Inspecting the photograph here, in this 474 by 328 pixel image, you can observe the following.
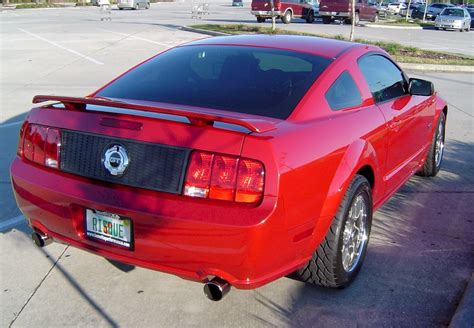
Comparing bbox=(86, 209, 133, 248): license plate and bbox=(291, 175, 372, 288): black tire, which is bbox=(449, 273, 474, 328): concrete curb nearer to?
bbox=(291, 175, 372, 288): black tire

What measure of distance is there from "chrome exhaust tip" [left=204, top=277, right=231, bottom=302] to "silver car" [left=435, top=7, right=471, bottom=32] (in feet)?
119

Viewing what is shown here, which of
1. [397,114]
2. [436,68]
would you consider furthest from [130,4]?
[397,114]

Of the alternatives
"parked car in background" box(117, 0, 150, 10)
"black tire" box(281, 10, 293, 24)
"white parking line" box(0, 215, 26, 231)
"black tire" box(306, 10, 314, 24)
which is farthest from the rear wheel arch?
"parked car in background" box(117, 0, 150, 10)

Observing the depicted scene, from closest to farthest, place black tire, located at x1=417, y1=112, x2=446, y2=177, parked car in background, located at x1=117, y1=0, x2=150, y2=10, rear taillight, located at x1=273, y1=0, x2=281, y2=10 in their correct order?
black tire, located at x1=417, y1=112, x2=446, y2=177 → rear taillight, located at x1=273, y1=0, x2=281, y2=10 → parked car in background, located at x1=117, y1=0, x2=150, y2=10

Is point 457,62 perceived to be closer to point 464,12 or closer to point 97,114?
point 97,114

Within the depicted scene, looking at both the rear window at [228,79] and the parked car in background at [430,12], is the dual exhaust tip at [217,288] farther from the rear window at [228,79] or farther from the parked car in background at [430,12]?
the parked car in background at [430,12]

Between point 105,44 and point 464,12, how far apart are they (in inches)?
1060

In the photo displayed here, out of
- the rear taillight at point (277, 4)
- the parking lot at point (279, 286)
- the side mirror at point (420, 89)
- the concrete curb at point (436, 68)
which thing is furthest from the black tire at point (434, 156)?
the rear taillight at point (277, 4)

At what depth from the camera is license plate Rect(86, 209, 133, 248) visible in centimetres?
295

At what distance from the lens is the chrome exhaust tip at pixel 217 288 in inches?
110

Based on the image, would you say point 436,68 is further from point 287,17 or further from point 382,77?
point 287,17

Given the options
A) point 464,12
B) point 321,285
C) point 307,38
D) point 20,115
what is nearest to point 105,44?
point 20,115

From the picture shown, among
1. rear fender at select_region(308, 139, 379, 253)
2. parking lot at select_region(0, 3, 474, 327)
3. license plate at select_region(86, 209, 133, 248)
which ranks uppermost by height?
A: rear fender at select_region(308, 139, 379, 253)

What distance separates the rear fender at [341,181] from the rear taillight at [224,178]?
560 millimetres
